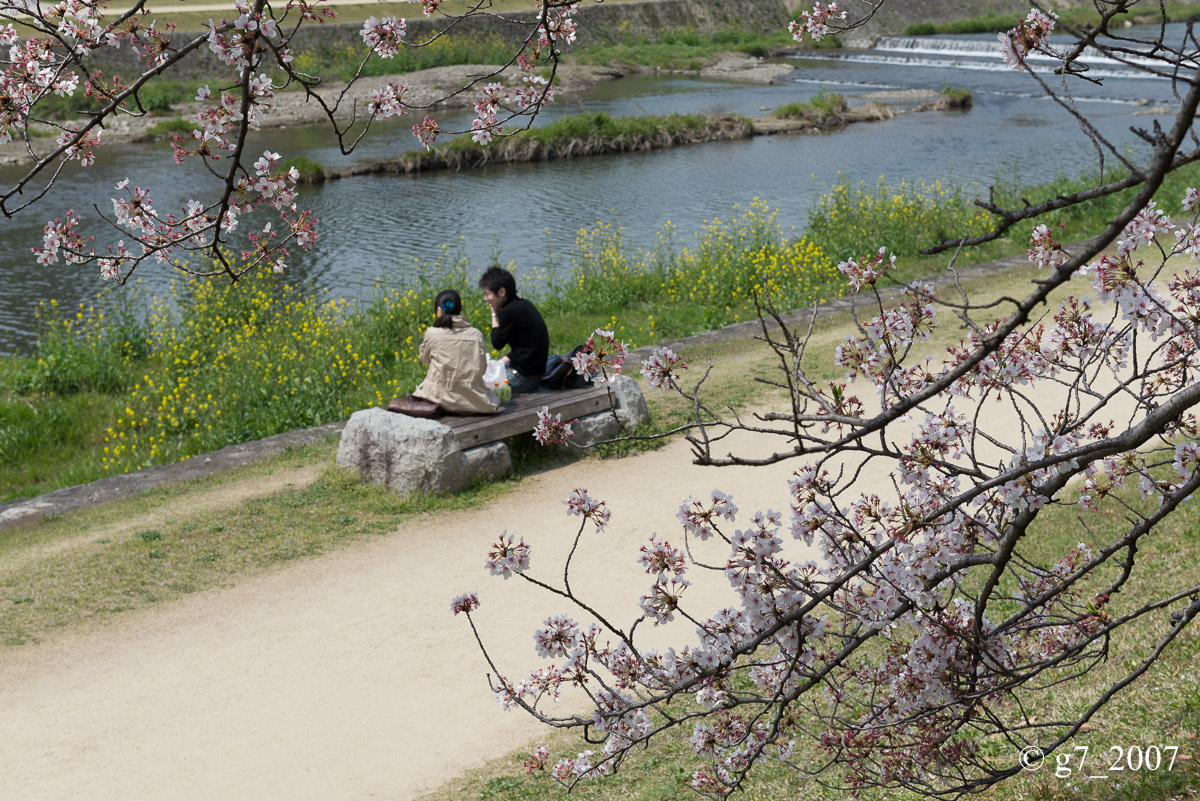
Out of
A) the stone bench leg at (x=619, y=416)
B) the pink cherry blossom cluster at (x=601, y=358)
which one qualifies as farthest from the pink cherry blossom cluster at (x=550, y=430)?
the stone bench leg at (x=619, y=416)

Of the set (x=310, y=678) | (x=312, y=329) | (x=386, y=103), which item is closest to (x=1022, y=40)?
(x=386, y=103)

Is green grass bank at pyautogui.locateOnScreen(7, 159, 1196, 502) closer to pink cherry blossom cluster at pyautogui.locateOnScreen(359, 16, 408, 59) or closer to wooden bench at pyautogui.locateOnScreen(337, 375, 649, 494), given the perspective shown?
wooden bench at pyautogui.locateOnScreen(337, 375, 649, 494)

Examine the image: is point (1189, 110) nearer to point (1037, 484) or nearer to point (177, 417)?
point (1037, 484)

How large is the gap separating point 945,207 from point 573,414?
10350mm

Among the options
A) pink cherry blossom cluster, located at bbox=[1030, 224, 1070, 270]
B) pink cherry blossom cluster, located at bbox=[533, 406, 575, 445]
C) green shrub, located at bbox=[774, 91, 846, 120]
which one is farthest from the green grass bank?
green shrub, located at bbox=[774, 91, 846, 120]

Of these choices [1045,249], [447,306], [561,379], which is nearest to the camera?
[1045,249]

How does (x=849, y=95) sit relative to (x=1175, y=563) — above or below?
above

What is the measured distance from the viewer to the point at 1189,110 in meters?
1.95

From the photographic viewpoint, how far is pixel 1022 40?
2.87m

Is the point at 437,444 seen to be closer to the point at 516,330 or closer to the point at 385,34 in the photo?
the point at 516,330

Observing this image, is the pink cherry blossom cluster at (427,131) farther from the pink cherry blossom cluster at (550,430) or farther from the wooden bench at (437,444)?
the wooden bench at (437,444)

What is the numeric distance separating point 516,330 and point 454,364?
806mm

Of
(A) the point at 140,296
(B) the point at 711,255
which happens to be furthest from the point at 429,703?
(A) the point at 140,296

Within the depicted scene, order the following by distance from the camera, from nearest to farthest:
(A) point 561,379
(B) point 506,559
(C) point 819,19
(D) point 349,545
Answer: (B) point 506,559 → (C) point 819,19 → (D) point 349,545 → (A) point 561,379
